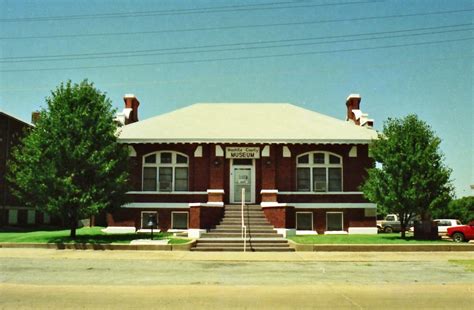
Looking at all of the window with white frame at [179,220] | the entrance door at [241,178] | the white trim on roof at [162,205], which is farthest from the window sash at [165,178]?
the entrance door at [241,178]

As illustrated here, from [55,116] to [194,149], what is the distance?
28.0ft

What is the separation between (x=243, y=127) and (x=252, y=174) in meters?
3.16

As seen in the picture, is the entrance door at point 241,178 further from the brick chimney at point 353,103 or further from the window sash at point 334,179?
the brick chimney at point 353,103

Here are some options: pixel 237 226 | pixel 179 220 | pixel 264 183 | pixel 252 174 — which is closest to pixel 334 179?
pixel 264 183

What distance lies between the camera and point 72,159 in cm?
2259

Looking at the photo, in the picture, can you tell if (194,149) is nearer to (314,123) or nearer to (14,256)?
(314,123)

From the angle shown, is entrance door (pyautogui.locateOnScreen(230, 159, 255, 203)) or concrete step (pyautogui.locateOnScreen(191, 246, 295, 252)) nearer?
concrete step (pyautogui.locateOnScreen(191, 246, 295, 252))

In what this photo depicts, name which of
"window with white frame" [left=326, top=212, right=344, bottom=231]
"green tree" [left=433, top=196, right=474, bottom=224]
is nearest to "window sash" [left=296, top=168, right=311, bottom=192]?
"window with white frame" [left=326, top=212, right=344, bottom=231]

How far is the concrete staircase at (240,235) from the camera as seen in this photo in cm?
2167

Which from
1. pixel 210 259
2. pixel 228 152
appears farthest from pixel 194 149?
pixel 210 259

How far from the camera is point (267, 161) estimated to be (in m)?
28.2

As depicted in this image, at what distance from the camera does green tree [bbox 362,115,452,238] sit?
23.3m

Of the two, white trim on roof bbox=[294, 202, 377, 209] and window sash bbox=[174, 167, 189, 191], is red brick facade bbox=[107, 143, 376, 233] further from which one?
window sash bbox=[174, 167, 189, 191]

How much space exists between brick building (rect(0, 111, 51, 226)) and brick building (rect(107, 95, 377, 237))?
1044cm
